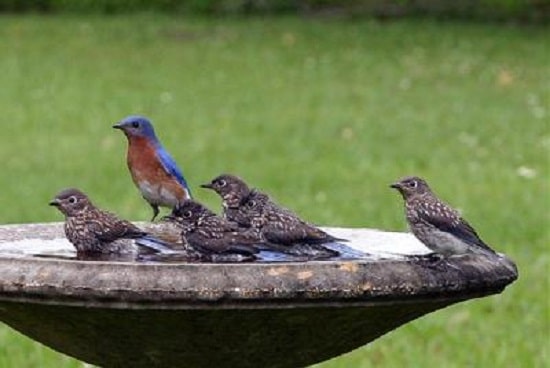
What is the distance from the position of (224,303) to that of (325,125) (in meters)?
10.6

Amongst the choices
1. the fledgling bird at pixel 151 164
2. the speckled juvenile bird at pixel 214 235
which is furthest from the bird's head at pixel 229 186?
the fledgling bird at pixel 151 164

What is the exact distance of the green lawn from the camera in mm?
7691

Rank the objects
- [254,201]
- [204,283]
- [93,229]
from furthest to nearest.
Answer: [254,201], [93,229], [204,283]

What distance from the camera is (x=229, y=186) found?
4129 millimetres

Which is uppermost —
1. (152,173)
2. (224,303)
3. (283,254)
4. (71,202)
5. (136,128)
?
(136,128)

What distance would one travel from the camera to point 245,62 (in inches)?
767

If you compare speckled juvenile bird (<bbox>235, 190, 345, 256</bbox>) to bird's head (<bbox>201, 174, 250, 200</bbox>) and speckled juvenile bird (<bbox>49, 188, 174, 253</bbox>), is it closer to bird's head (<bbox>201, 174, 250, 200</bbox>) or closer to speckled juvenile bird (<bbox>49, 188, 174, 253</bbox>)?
bird's head (<bbox>201, 174, 250, 200</bbox>)

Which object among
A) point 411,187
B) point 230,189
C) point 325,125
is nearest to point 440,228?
point 411,187

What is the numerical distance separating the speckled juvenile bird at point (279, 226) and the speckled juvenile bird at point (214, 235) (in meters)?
0.04

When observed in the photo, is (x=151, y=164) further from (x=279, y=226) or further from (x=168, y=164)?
(x=279, y=226)

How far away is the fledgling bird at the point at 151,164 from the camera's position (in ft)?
14.6

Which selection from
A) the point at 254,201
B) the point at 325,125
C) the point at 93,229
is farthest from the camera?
the point at 325,125

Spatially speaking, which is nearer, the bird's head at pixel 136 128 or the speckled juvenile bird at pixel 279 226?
the speckled juvenile bird at pixel 279 226

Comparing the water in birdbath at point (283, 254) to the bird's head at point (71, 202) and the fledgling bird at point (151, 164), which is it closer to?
the bird's head at point (71, 202)
